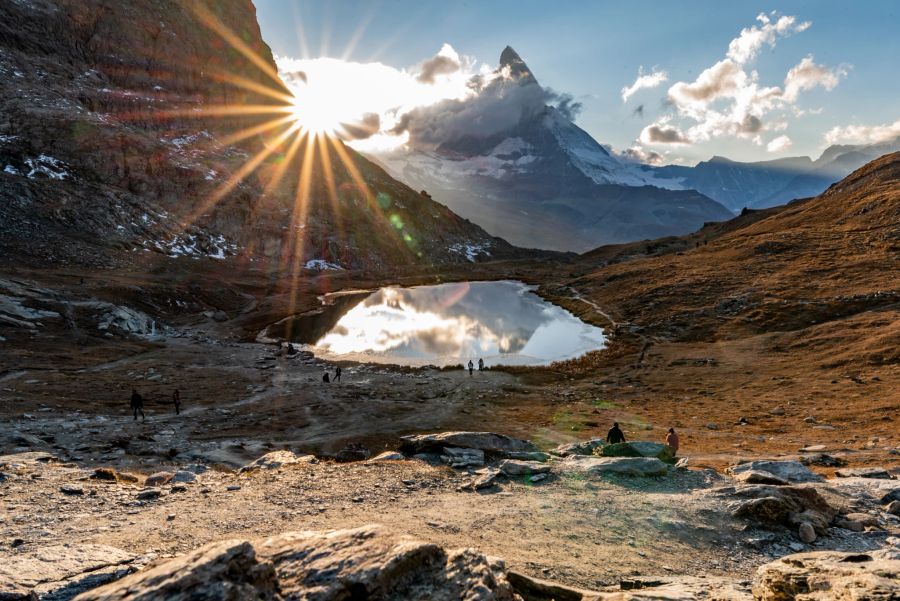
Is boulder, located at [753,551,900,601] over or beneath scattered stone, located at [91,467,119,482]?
over

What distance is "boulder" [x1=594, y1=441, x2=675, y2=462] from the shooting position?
74.4 ft

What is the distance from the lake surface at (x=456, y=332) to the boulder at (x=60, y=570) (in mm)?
49571

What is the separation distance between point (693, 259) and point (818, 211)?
129ft

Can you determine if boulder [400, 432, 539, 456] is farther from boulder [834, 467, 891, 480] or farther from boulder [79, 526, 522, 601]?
boulder [79, 526, 522, 601]

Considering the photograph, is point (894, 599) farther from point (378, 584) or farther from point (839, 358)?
point (839, 358)

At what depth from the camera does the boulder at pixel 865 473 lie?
21.5 metres

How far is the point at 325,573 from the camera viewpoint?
7.32 m

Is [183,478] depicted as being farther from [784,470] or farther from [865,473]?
[865,473]

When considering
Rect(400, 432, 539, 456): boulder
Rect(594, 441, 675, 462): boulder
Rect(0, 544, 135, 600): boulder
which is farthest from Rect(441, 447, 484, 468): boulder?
Rect(0, 544, 135, 600): boulder

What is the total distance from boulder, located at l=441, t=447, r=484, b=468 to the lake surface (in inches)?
1457

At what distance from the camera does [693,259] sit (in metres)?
113

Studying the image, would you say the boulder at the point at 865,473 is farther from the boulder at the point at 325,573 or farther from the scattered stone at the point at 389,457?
the boulder at the point at 325,573

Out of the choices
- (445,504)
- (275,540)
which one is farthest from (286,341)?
(275,540)

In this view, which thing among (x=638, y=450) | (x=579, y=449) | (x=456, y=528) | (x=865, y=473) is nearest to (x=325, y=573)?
(x=456, y=528)
